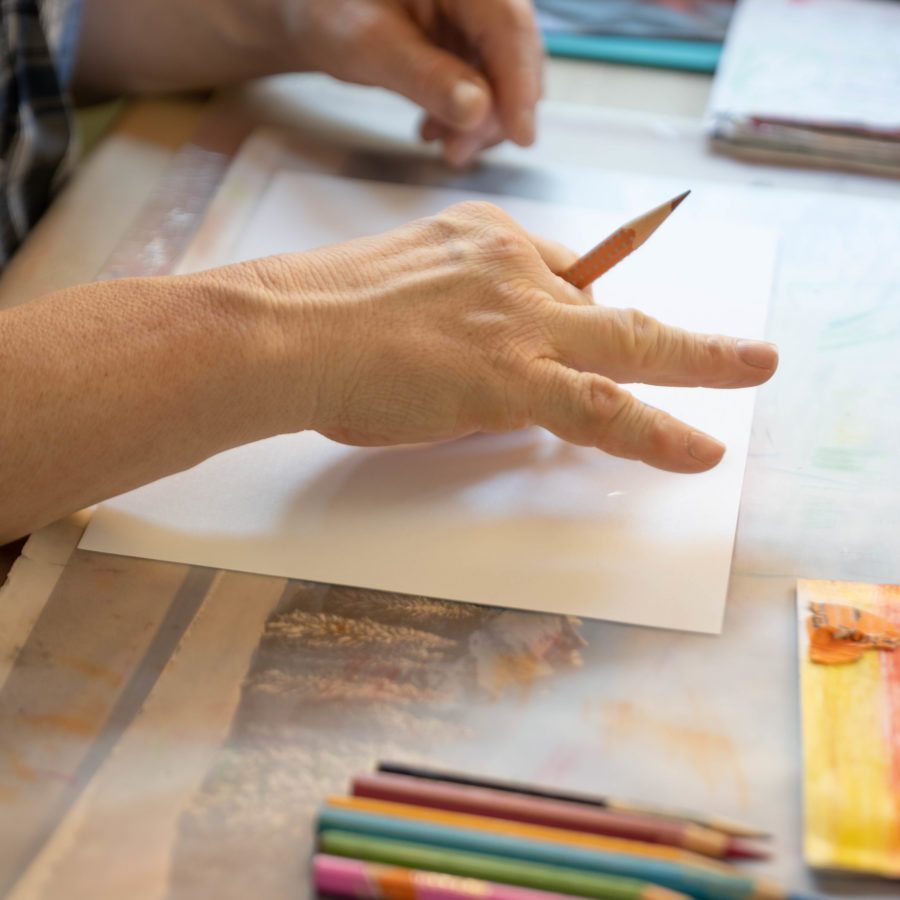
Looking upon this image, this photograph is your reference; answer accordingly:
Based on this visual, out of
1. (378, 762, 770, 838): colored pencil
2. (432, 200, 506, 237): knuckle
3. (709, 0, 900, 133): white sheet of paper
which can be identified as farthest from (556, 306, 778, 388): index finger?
(709, 0, 900, 133): white sheet of paper

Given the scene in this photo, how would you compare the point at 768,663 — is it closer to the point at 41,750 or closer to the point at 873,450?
the point at 873,450

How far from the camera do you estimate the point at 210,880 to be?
0.61 meters

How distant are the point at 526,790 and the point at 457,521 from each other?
244 mm

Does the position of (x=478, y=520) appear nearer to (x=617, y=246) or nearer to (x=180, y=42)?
(x=617, y=246)

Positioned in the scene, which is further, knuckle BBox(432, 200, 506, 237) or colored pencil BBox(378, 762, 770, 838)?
knuckle BBox(432, 200, 506, 237)

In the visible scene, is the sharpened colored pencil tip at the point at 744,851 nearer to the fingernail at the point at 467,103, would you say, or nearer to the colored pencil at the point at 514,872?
the colored pencil at the point at 514,872

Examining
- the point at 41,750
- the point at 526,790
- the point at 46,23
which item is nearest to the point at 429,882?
the point at 526,790

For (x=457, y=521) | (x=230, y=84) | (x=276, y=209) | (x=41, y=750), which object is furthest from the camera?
(x=230, y=84)

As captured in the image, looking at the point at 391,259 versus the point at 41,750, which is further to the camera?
the point at 391,259

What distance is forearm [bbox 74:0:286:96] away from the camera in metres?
1.22

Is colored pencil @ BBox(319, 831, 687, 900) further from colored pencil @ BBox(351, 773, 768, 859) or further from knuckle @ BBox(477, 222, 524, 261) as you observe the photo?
knuckle @ BBox(477, 222, 524, 261)

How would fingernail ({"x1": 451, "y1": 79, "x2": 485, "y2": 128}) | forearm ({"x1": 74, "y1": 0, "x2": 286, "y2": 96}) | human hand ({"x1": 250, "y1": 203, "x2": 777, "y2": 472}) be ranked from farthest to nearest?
forearm ({"x1": 74, "y1": 0, "x2": 286, "y2": 96}) < fingernail ({"x1": 451, "y1": 79, "x2": 485, "y2": 128}) < human hand ({"x1": 250, "y1": 203, "x2": 777, "y2": 472})

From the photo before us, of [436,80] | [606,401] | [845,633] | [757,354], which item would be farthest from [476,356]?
[436,80]

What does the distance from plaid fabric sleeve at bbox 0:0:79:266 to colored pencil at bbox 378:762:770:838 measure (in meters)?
0.74
